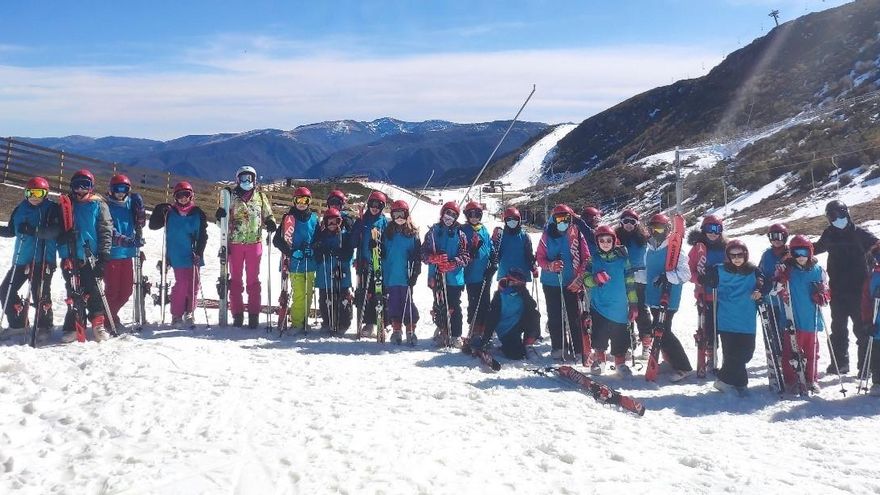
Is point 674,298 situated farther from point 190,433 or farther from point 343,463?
point 190,433

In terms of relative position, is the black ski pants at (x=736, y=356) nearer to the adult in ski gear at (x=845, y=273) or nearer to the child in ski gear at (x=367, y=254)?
the adult in ski gear at (x=845, y=273)

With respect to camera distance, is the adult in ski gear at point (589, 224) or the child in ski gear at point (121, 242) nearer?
the adult in ski gear at point (589, 224)

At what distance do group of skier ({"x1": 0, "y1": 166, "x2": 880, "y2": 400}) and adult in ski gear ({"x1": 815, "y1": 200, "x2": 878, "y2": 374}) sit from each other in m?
0.02

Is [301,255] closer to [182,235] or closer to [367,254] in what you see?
[367,254]

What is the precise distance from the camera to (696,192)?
5272 centimetres

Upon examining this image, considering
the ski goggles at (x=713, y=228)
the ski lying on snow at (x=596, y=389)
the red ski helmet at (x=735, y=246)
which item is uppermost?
the ski goggles at (x=713, y=228)

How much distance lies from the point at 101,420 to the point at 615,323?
564 centimetres

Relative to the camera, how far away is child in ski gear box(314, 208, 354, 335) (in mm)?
9172

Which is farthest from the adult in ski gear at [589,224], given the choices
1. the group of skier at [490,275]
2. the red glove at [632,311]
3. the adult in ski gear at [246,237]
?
the adult in ski gear at [246,237]

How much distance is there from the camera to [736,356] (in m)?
7.09

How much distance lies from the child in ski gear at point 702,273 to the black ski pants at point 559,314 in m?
1.50

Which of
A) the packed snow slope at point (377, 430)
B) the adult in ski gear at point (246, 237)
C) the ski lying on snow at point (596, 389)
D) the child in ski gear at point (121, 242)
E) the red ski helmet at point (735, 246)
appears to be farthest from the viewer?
the adult in ski gear at point (246, 237)

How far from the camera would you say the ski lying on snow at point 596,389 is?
20.5ft

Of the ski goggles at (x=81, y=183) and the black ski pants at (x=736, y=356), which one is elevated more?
the ski goggles at (x=81, y=183)
